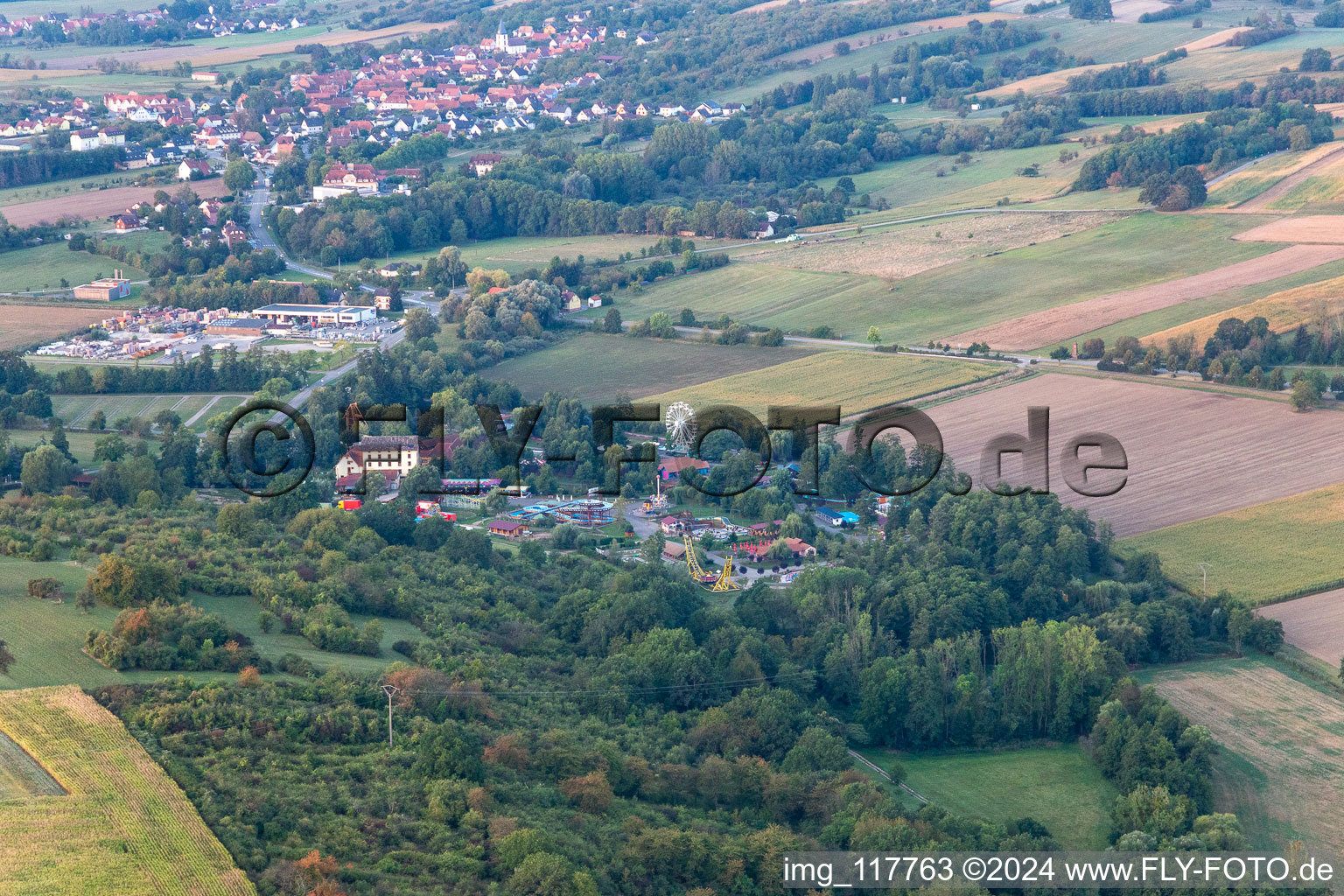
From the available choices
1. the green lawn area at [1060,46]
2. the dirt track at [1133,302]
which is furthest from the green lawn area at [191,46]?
the dirt track at [1133,302]

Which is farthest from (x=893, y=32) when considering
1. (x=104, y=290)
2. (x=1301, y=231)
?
(x=104, y=290)

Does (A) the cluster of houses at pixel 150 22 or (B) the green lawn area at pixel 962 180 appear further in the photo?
(A) the cluster of houses at pixel 150 22

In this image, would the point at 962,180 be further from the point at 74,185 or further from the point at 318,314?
the point at 74,185

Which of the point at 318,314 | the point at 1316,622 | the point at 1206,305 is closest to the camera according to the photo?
the point at 1316,622

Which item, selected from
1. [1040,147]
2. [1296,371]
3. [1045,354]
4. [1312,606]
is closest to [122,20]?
[1040,147]

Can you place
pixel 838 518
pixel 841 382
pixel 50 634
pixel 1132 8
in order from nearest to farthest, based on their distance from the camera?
pixel 50 634
pixel 838 518
pixel 841 382
pixel 1132 8

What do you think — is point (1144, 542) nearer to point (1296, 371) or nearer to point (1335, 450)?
point (1335, 450)

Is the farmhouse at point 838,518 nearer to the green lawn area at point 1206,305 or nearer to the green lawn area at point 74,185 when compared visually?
the green lawn area at point 1206,305
